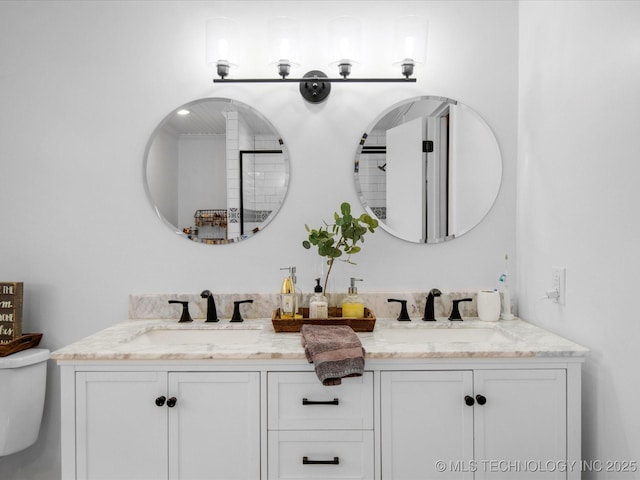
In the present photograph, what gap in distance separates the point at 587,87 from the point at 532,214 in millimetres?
595

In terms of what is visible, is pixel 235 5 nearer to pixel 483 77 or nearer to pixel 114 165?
pixel 114 165

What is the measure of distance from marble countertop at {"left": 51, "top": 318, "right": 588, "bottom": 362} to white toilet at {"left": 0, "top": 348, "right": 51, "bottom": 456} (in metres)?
0.40

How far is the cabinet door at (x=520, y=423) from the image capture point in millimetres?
1581

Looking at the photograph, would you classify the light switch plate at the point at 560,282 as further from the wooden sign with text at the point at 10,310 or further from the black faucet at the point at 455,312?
the wooden sign with text at the point at 10,310

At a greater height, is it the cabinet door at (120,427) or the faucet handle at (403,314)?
the faucet handle at (403,314)

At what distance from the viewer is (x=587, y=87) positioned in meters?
1.61

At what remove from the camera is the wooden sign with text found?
204cm

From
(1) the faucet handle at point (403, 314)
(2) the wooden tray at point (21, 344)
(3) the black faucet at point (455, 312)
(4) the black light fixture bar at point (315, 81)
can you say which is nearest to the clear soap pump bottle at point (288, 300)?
(1) the faucet handle at point (403, 314)

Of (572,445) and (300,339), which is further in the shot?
(300,339)

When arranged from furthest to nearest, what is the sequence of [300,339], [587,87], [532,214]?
[532,214] → [300,339] → [587,87]

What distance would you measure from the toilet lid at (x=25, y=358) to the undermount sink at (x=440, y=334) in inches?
59.5

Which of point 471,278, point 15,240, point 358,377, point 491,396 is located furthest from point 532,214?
point 15,240

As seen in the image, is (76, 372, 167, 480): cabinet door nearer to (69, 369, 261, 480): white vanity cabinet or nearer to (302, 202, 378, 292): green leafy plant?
(69, 369, 261, 480): white vanity cabinet

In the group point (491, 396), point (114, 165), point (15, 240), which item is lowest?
point (491, 396)
